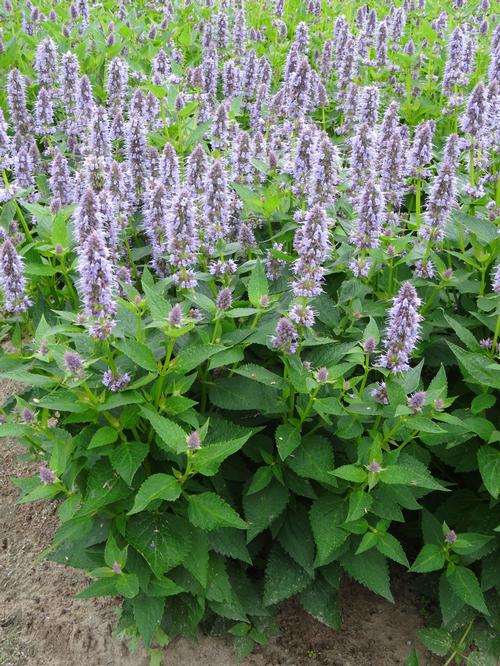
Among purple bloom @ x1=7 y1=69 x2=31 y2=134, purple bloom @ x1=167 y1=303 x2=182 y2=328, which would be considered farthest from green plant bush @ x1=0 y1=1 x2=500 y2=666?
purple bloom @ x1=7 y1=69 x2=31 y2=134

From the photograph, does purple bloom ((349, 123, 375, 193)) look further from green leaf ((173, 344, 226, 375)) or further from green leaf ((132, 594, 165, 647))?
green leaf ((132, 594, 165, 647))

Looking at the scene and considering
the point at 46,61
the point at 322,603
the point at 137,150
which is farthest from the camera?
the point at 46,61

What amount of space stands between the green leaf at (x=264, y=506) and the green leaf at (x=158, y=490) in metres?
0.65

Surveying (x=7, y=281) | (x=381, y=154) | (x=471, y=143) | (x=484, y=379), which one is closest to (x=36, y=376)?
(x=7, y=281)

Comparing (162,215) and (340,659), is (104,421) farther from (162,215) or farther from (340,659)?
(340,659)

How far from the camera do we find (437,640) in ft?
13.5

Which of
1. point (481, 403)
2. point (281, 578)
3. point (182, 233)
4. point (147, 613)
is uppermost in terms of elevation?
→ point (182, 233)

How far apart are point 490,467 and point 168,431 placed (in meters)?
1.79

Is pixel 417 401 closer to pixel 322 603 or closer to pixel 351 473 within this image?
pixel 351 473

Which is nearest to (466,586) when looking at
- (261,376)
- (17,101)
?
(261,376)

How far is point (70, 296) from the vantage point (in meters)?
4.68

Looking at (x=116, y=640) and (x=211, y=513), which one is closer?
(x=211, y=513)

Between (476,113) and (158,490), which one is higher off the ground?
(476,113)

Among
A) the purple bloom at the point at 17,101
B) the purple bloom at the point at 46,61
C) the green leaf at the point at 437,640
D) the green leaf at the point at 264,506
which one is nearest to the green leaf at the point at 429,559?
the green leaf at the point at 437,640
